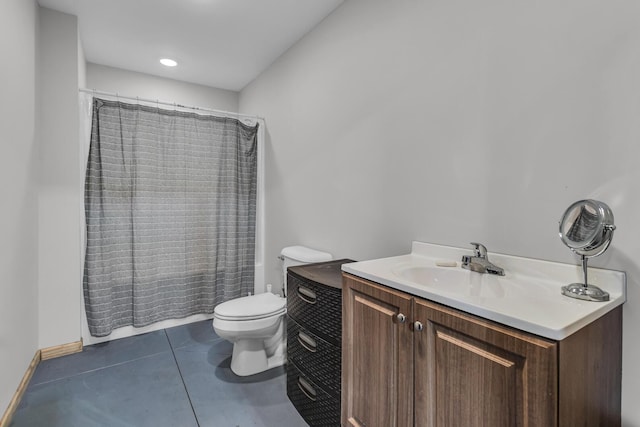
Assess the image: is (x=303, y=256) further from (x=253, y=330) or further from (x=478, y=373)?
(x=478, y=373)

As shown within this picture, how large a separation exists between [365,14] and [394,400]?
208 centimetres

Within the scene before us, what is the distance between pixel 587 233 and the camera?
3.13ft

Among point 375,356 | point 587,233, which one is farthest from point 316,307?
point 587,233

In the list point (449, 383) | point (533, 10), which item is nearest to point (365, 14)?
point (533, 10)

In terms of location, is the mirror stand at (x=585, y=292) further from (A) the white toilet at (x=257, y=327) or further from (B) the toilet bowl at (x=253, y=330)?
(B) the toilet bowl at (x=253, y=330)

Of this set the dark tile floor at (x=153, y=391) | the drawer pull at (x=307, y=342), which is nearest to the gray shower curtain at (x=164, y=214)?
the dark tile floor at (x=153, y=391)

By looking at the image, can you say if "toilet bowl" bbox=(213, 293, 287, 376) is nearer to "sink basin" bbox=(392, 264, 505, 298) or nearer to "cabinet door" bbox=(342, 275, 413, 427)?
"cabinet door" bbox=(342, 275, 413, 427)

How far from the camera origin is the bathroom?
3.38ft

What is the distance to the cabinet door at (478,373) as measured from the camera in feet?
2.36

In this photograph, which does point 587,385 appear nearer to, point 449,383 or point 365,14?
point 449,383

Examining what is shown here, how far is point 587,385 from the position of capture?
0.82 meters

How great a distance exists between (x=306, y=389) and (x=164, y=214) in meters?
1.90

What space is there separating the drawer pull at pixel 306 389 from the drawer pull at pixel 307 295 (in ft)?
1.47

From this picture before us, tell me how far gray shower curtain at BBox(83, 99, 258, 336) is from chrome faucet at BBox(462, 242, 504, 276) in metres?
2.20
